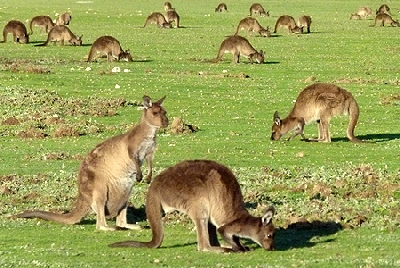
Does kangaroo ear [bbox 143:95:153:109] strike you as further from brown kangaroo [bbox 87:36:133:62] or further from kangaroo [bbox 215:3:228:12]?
kangaroo [bbox 215:3:228:12]

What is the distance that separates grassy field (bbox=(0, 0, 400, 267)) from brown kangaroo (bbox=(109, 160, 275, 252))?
0.26 m

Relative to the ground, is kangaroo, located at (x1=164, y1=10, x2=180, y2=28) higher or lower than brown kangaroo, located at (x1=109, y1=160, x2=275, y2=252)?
higher

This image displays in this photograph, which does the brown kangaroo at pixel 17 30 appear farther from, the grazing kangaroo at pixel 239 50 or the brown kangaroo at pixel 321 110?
the brown kangaroo at pixel 321 110

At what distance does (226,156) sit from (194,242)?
7.42 meters

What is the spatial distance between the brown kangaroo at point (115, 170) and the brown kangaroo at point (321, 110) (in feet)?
26.3

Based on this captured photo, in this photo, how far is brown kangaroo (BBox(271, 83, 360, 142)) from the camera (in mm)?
19578

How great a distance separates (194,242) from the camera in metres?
11.3

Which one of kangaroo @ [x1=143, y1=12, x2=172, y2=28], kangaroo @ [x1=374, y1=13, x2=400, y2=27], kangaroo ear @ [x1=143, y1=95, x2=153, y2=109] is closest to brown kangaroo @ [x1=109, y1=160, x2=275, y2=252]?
kangaroo ear @ [x1=143, y1=95, x2=153, y2=109]

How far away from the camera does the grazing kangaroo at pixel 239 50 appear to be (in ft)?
114

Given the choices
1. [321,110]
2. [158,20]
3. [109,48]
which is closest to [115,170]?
[321,110]

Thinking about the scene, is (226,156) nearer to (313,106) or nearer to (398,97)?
(313,106)

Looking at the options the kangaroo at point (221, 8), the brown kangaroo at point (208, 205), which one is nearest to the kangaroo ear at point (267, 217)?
the brown kangaroo at point (208, 205)

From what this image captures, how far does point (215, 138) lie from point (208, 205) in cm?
1052

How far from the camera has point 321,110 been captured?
19.6m
